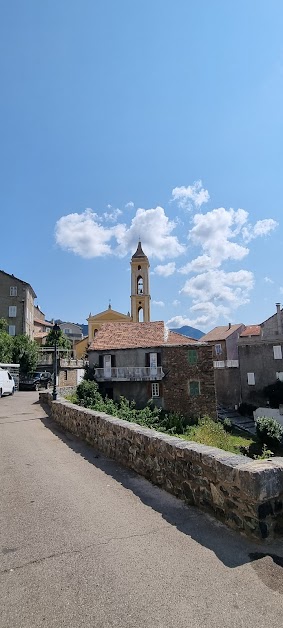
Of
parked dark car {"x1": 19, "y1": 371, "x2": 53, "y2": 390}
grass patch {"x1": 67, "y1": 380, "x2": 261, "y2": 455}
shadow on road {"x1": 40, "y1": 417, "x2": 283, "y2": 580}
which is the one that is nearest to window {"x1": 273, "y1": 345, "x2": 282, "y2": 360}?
grass patch {"x1": 67, "y1": 380, "x2": 261, "y2": 455}

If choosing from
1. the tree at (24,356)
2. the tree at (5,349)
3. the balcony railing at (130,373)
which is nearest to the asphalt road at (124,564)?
the balcony railing at (130,373)

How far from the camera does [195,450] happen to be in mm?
4688

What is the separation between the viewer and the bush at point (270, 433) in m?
25.6

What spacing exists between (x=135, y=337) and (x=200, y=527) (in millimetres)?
27433

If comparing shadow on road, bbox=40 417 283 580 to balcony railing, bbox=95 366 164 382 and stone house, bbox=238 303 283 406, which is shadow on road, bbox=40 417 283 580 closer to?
balcony railing, bbox=95 366 164 382

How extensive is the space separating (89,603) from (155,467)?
117 inches

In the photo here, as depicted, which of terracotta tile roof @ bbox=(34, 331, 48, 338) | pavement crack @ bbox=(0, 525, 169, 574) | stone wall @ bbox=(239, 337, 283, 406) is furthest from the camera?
terracotta tile roof @ bbox=(34, 331, 48, 338)

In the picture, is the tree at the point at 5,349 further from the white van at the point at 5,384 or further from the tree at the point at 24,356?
the white van at the point at 5,384

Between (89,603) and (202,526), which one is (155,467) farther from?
(89,603)

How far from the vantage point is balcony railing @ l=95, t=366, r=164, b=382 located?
29.1 meters

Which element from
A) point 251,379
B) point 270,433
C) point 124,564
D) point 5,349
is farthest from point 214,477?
point 5,349

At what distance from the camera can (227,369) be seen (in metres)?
41.1

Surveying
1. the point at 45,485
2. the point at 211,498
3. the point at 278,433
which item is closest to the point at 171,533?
the point at 211,498

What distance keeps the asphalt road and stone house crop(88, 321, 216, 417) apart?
23.9 metres
